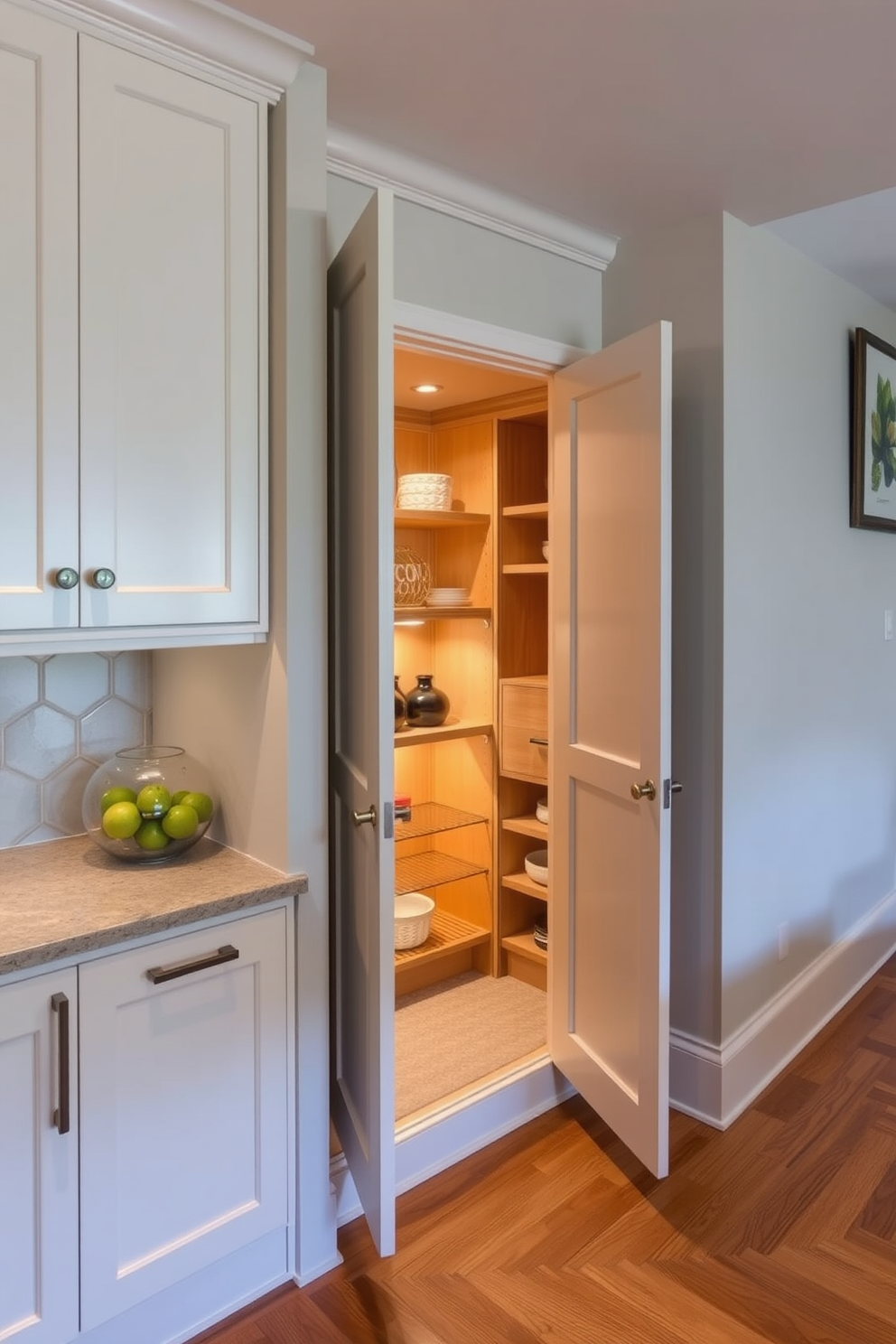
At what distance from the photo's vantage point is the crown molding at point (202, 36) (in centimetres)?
149

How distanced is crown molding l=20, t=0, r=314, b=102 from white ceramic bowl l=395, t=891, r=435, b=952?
245 cm

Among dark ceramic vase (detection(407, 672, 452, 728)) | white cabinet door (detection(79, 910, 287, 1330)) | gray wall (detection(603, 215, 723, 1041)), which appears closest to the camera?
white cabinet door (detection(79, 910, 287, 1330))

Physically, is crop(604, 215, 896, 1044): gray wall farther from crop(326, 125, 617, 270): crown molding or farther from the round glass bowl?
the round glass bowl

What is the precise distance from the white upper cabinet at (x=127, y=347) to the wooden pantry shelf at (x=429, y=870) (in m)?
1.82

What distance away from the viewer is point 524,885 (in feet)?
11.2

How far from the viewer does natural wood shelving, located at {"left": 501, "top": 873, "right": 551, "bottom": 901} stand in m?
3.36

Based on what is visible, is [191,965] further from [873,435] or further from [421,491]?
[873,435]

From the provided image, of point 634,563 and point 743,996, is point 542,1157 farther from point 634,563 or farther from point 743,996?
point 634,563

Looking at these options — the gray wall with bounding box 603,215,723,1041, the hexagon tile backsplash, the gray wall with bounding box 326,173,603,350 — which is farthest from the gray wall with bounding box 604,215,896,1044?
the hexagon tile backsplash

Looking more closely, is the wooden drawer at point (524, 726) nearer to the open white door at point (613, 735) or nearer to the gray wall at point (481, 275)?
the open white door at point (613, 735)

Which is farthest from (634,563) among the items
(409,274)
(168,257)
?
(168,257)

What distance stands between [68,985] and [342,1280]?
3.05 feet

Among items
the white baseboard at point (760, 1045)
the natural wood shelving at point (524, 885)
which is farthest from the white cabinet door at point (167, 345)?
the natural wood shelving at point (524, 885)

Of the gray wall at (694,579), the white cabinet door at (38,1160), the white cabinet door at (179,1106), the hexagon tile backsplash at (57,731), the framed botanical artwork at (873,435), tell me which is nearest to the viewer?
the white cabinet door at (38,1160)
